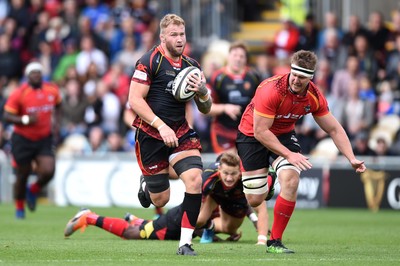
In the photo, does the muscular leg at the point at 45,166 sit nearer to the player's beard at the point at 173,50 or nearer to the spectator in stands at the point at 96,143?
the spectator in stands at the point at 96,143

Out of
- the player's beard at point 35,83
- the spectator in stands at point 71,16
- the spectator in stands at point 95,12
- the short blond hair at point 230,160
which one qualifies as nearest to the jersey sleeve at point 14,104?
the player's beard at point 35,83

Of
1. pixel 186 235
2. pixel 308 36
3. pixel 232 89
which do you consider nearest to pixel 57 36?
pixel 308 36

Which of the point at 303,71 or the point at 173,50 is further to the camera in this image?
the point at 173,50

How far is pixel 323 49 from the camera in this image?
24781 mm

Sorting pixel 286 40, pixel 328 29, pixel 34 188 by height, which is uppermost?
pixel 328 29

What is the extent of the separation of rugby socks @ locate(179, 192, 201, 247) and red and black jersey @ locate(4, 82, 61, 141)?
793 centimetres

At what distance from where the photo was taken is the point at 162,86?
11398mm

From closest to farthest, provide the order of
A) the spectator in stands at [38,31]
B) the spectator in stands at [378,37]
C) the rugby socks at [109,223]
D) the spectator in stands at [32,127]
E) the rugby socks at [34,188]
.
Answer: the rugby socks at [109,223] → the spectator in stands at [32,127] → the rugby socks at [34,188] → the spectator in stands at [378,37] → the spectator in stands at [38,31]

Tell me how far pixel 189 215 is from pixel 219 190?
2.06 meters

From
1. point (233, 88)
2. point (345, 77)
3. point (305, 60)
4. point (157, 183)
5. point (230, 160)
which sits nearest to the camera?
point (305, 60)

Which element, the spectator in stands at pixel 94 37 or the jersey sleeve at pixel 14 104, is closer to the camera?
the jersey sleeve at pixel 14 104

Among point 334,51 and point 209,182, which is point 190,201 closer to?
point 209,182

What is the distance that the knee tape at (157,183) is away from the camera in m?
11.8

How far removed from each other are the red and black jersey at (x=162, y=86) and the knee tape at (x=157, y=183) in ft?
1.70
